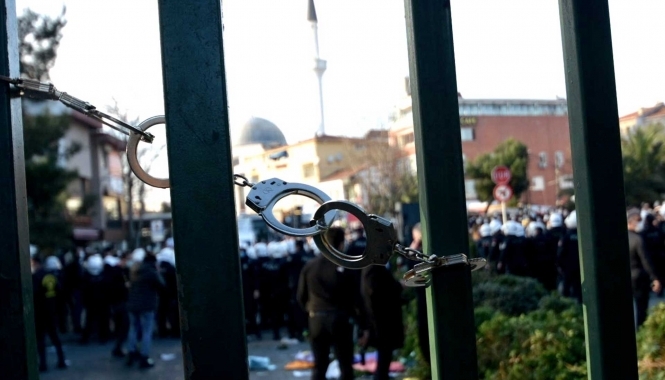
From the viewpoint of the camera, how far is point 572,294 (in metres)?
15.9

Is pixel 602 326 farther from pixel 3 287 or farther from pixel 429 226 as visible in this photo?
pixel 3 287

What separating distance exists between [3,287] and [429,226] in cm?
82

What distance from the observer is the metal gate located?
1500mm

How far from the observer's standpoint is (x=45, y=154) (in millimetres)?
21672

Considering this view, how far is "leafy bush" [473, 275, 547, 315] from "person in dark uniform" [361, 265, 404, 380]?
1.96 meters

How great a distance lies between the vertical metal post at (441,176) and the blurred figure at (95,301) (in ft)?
47.9

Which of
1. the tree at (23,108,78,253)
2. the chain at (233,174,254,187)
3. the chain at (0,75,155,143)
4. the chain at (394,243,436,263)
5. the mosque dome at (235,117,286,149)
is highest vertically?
the mosque dome at (235,117,286,149)

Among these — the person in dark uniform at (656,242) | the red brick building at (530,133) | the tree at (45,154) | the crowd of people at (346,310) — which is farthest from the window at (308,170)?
the crowd of people at (346,310)

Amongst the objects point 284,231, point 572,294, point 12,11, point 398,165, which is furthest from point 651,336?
point 398,165

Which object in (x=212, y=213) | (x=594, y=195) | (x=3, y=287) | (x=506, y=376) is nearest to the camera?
(x=212, y=213)

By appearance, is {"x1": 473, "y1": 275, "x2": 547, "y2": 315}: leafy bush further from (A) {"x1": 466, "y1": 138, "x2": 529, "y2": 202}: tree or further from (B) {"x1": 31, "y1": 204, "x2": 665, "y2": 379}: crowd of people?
(A) {"x1": 466, "y1": 138, "x2": 529, "y2": 202}: tree

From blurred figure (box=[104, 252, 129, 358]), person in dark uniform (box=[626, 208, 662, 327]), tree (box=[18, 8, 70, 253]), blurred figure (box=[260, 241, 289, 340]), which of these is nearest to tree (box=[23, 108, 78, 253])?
tree (box=[18, 8, 70, 253])

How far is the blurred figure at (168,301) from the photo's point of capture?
15117 millimetres

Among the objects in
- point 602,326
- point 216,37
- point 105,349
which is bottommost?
point 105,349
